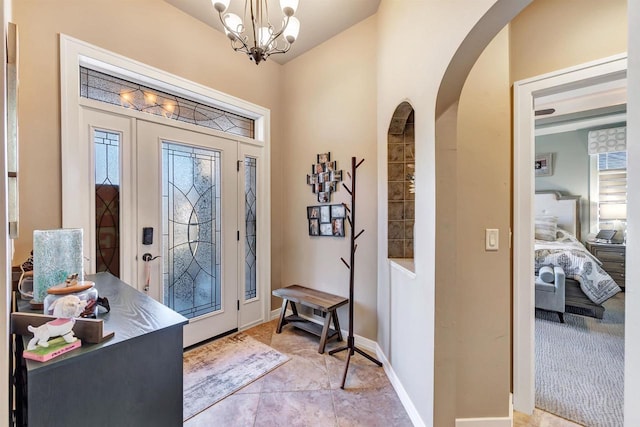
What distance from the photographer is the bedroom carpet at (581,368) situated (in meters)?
1.83

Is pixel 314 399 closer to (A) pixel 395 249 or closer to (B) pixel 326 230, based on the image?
(A) pixel 395 249

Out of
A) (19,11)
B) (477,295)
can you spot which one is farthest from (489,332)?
(19,11)

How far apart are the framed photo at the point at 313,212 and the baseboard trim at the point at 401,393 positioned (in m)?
1.44

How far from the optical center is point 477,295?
1630 mm

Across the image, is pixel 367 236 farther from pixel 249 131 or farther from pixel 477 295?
pixel 249 131

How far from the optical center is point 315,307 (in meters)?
2.58

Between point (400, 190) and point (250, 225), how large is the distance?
1.70 m

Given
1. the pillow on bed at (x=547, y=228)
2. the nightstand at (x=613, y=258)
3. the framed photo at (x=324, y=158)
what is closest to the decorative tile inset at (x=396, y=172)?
the framed photo at (x=324, y=158)

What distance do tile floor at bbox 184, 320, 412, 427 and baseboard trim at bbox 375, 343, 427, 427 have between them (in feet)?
0.11

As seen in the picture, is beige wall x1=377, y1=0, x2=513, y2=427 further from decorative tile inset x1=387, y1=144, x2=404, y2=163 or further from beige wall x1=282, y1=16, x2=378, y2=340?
beige wall x1=282, y1=16, x2=378, y2=340

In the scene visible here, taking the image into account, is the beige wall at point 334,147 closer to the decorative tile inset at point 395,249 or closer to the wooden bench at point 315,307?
the wooden bench at point 315,307

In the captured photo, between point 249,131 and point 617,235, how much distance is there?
21.3 ft

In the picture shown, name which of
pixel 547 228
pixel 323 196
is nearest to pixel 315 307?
pixel 323 196

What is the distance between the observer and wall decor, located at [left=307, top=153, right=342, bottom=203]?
9.27 ft
